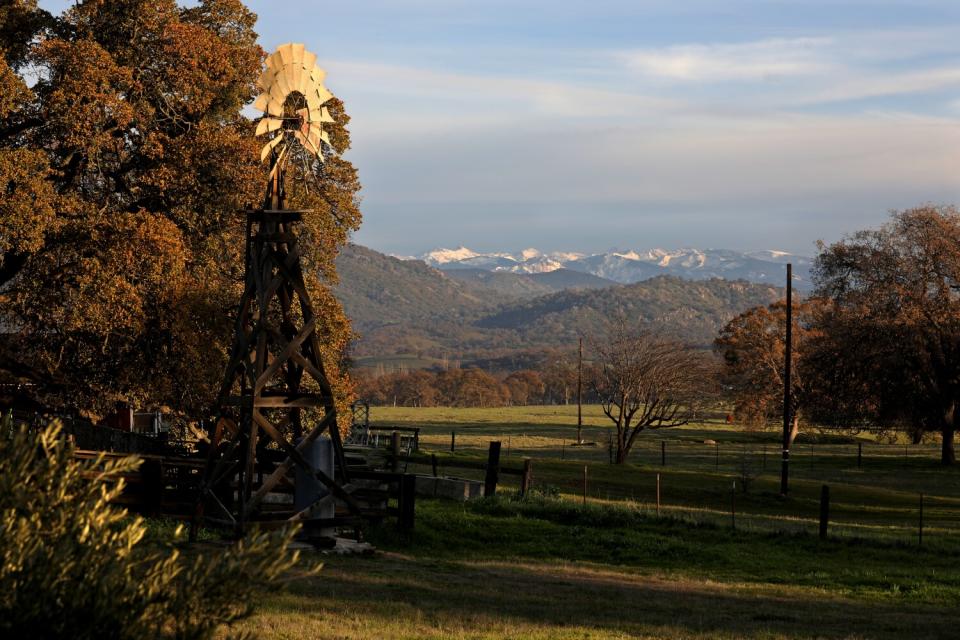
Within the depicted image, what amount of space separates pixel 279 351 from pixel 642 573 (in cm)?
809

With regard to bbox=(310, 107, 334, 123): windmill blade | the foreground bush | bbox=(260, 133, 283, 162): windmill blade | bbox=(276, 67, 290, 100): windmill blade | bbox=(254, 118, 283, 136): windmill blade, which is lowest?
the foreground bush

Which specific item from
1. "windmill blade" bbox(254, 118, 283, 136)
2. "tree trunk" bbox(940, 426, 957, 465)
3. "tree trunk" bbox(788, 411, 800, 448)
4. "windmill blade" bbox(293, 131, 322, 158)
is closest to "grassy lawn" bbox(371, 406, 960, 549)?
"tree trunk" bbox(940, 426, 957, 465)

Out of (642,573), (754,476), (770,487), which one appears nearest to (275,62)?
(642,573)

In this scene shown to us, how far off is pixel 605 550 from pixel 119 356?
13538 mm

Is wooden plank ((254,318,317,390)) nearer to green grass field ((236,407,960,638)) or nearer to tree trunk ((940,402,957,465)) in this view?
green grass field ((236,407,960,638))

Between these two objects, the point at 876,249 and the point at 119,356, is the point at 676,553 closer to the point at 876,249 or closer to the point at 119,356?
the point at 119,356

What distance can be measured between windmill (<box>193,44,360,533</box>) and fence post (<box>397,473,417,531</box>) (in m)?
1.83

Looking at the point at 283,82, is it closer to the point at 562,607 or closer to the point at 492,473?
the point at 562,607

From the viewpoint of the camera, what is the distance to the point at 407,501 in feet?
71.2

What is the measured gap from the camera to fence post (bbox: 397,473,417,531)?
21.5m

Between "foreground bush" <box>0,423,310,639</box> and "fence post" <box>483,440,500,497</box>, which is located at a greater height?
"foreground bush" <box>0,423,310,639</box>

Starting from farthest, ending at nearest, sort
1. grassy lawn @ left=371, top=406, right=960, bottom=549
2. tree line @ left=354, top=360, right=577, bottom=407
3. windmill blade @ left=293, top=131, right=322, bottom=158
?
1. tree line @ left=354, top=360, right=577, bottom=407
2. grassy lawn @ left=371, top=406, right=960, bottom=549
3. windmill blade @ left=293, top=131, right=322, bottom=158

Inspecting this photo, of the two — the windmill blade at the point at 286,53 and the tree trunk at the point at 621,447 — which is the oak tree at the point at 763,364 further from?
the windmill blade at the point at 286,53

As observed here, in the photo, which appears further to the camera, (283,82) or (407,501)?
(407,501)
